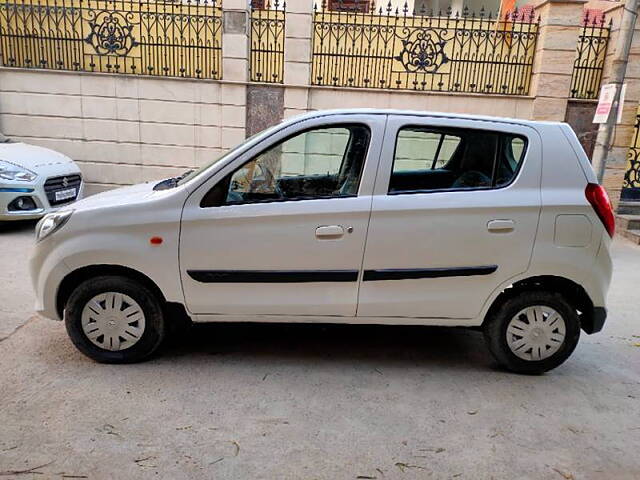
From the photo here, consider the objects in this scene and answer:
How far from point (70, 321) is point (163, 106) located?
6.71m

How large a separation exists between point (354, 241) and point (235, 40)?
6.97 m

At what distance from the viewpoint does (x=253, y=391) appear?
3.23 m

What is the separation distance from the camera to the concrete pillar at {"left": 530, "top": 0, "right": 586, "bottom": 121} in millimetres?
8742

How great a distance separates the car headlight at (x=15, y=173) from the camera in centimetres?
682

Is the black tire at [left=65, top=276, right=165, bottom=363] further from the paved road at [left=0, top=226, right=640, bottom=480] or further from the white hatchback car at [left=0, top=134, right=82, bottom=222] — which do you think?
the white hatchback car at [left=0, top=134, right=82, bottom=222]

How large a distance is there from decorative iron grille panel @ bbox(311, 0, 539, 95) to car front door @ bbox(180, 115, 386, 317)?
20.5 feet

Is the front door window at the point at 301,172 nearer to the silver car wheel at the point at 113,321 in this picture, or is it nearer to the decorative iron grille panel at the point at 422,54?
the silver car wheel at the point at 113,321

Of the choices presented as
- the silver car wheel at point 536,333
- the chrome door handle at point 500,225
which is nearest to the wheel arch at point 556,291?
the silver car wheel at point 536,333

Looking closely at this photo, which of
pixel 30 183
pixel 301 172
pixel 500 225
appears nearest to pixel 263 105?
pixel 30 183

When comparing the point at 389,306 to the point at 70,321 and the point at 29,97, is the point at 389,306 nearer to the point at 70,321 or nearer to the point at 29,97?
the point at 70,321

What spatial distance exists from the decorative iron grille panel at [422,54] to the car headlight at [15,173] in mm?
5041

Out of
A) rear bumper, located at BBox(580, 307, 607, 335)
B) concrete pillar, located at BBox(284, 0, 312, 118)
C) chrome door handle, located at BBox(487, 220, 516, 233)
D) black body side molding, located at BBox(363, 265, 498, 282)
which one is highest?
concrete pillar, located at BBox(284, 0, 312, 118)

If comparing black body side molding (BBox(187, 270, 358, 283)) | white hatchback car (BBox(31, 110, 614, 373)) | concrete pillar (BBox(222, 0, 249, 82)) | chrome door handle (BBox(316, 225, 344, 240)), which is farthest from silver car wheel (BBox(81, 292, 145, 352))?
concrete pillar (BBox(222, 0, 249, 82))

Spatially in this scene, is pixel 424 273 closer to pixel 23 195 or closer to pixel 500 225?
pixel 500 225
